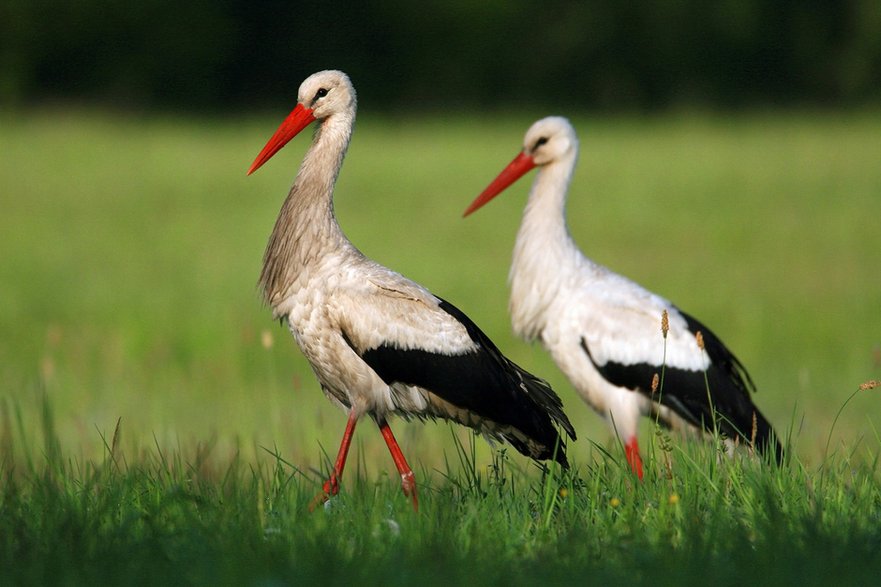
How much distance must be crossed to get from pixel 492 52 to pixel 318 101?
3645 cm

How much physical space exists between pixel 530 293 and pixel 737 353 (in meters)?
5.12

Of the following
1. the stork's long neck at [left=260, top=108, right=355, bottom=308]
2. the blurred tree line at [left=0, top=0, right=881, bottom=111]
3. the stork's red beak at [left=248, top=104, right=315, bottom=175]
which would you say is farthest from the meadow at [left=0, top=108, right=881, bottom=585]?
the blurred tree line at [left=0, top=0, right=881, bottom=111]

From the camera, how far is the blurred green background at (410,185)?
977 cm

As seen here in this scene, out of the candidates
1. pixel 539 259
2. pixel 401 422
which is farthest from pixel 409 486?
pixel 401 422

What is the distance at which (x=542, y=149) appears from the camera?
698 cm

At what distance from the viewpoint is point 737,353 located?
11.1 meters

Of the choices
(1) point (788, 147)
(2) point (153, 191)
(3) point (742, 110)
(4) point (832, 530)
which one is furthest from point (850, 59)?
(4) point (832, 530)

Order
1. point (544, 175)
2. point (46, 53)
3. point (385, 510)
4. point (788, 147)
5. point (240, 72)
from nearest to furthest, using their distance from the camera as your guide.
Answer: point (385, 510)
point (544, 175)
point (788, 147)
point (46, 53)
point (240, 72)

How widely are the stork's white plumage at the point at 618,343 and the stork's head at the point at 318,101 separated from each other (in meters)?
1.63

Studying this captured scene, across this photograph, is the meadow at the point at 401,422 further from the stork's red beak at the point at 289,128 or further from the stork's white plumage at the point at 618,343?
the stork's red beak at the point at 289,128

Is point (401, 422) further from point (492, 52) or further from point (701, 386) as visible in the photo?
point (492, 52)

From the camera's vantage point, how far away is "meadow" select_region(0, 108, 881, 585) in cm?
372

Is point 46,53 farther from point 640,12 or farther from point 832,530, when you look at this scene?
point 832,530

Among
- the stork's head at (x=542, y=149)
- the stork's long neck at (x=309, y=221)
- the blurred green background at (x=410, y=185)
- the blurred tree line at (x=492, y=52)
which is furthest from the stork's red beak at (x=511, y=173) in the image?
the blurred tree line at (x=492, y=52)
